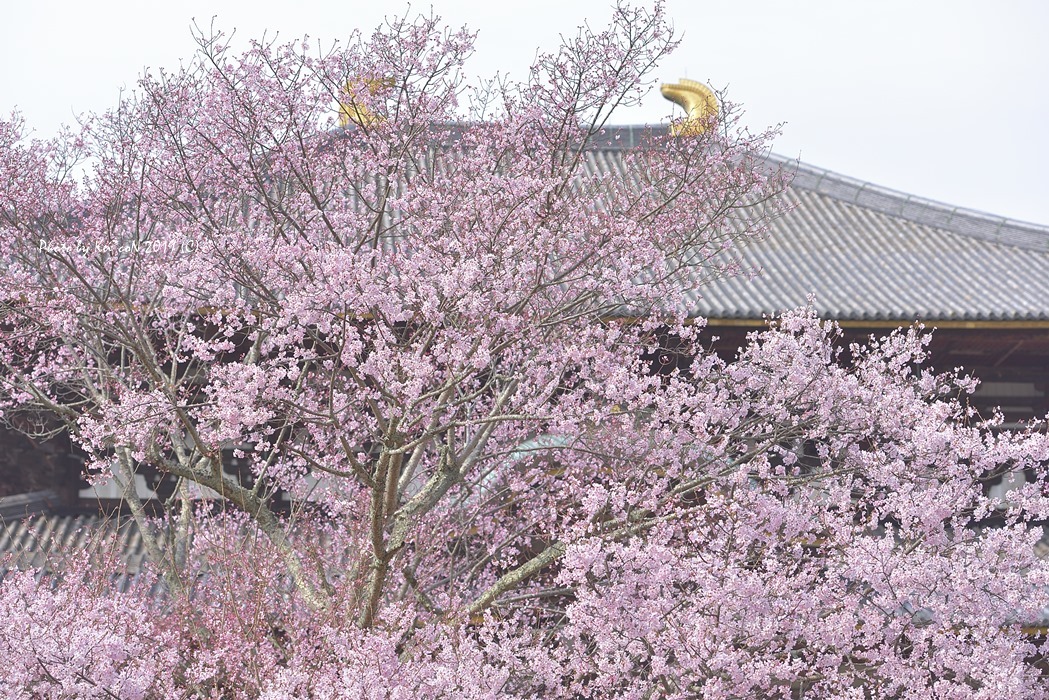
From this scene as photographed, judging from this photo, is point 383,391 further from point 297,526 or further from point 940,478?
point 297,526

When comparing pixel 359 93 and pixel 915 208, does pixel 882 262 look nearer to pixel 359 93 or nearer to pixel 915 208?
pixel 915 208

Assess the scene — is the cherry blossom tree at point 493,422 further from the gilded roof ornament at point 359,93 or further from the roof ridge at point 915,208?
the roof ridge at point 915,208

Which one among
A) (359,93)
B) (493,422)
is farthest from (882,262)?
(359,93)

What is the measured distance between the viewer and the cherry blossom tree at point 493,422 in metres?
6.80

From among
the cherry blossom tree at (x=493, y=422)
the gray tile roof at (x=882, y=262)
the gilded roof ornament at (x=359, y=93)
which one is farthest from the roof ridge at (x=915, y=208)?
the gilded roof ornament at (x=359, y=93)

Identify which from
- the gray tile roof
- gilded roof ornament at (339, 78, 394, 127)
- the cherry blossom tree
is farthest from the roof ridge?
gilded roof ornament at (339, 78, 394, 127)

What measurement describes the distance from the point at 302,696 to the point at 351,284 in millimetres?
2412

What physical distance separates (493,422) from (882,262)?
9109 millimetres

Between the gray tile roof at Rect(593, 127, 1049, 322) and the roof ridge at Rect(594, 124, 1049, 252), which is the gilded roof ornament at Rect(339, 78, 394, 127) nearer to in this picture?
the gray tile roof at Rect(593, 127, 1049, 322)

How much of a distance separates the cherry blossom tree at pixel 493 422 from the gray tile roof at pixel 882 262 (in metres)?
4.14

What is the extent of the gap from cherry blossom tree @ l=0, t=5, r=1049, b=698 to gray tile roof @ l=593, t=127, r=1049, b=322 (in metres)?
4.14

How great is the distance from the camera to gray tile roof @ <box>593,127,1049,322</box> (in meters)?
13.1

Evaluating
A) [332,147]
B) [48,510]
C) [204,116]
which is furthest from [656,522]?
[48,510]

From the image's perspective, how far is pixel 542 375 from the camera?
25.6ft
